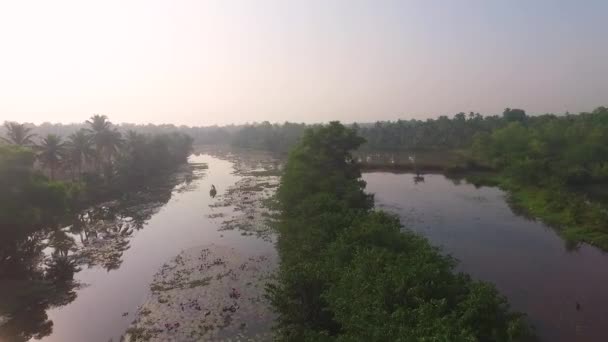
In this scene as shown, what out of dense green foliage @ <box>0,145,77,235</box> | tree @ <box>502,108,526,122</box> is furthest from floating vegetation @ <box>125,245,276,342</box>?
tree @ <box>502,108,526,122</box>

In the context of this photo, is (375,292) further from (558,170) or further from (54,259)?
(558,170)

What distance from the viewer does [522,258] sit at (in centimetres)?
3011

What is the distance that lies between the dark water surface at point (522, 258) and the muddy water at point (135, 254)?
54.8 ft

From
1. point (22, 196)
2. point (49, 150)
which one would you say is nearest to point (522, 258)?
point (22, 196)

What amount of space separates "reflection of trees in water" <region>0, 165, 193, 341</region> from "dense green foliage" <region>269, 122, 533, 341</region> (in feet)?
51.2

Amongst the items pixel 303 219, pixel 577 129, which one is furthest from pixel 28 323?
pixel 577 129

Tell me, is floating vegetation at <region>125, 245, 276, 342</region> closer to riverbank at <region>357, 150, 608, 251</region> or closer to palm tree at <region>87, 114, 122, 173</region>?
riverbank at <region>357, 150, 608, 251</region>

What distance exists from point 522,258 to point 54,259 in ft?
125

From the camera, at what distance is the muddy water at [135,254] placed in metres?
22.9

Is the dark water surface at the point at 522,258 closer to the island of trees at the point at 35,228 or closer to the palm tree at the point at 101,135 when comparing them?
the island of trees at the point at 35,228

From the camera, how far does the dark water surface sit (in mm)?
21533

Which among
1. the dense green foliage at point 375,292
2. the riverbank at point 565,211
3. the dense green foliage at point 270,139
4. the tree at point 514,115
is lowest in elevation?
the riverbank at point 565,211

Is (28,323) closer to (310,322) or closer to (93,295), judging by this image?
(93,295)

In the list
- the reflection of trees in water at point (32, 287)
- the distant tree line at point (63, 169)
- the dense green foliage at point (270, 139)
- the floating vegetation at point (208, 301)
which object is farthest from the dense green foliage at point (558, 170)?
the dense green foliage at point (270, 139)
